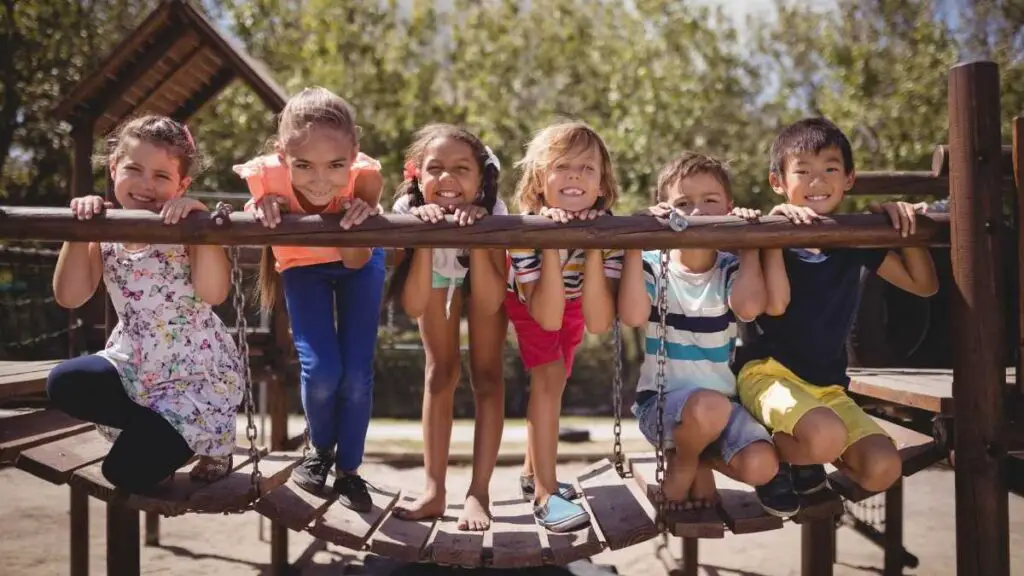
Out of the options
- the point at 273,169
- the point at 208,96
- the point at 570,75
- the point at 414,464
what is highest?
the point at 570,75

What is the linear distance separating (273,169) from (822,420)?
199 centimetres

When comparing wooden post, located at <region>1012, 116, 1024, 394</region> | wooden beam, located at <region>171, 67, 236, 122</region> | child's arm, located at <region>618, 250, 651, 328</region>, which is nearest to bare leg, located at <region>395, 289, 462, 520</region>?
child's arm, located at <region>618, 250, 651, 328</region>

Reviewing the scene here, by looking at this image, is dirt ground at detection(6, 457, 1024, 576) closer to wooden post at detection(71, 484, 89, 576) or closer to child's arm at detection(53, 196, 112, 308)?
wooden post at detection(71, 484, 89, 576)

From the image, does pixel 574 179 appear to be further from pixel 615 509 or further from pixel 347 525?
pixel 347 525

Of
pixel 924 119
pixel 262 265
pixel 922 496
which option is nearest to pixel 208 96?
pixel 262 265

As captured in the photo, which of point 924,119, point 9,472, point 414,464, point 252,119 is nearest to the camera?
point 9,472

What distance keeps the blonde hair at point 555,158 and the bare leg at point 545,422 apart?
0.60 meters

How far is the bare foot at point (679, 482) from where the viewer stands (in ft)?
8.85

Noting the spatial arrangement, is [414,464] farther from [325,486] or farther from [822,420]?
[822,420]

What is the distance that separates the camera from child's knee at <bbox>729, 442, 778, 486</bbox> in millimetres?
2529

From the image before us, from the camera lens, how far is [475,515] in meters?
2.90

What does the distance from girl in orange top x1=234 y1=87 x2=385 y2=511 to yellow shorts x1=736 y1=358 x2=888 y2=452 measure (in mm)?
1358

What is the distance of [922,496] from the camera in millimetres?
6824

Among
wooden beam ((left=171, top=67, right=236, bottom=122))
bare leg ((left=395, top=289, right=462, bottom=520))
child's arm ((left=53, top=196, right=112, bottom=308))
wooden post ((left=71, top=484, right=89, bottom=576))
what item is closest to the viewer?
child's arm ((left=53, top=196, right=112, bottom=308))
